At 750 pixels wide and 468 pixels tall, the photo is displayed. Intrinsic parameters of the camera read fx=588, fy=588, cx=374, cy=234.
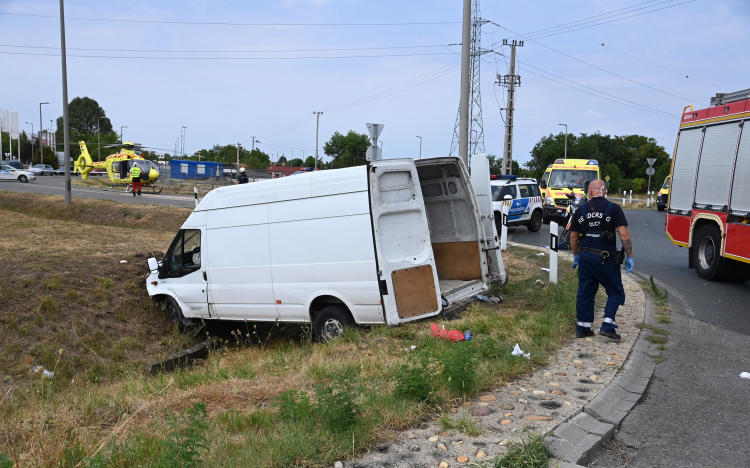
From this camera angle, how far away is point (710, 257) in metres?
11.5

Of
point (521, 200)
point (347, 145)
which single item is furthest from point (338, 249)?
point (347, 145)

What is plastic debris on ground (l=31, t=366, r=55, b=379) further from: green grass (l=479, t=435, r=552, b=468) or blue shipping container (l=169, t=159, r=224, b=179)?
blue shipping container (l=169, t=159, r=224, b=179)

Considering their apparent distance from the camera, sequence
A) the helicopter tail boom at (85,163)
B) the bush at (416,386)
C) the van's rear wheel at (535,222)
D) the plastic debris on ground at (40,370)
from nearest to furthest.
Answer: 1. the bush at (416,386)
2. the plastic debris on ground at (40,370)
3. the van's rear wheel at (535,222)
4. the helicopter tail boom at (85,163)

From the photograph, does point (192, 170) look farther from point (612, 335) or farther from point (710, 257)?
point (612, 335)

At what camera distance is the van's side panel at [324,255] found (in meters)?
7.33

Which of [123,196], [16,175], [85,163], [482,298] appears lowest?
[16,175]

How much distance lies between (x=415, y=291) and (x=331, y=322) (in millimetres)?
1213

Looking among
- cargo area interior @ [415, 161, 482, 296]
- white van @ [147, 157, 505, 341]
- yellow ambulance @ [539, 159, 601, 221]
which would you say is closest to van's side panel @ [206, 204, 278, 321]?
white van @ [147, 157, 505, 341]

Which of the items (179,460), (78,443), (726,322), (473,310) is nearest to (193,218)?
(473,310)

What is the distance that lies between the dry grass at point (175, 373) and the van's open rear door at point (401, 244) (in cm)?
29

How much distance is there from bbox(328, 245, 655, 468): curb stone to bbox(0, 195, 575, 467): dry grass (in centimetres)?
17

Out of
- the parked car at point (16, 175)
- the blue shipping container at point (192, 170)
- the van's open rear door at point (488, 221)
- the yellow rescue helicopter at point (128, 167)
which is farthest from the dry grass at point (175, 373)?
the blue shipping container at point (192, 170)

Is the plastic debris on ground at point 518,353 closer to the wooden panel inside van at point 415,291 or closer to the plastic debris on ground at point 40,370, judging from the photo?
the wooden panel inside van at point 415,291

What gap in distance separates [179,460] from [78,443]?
102 cm
